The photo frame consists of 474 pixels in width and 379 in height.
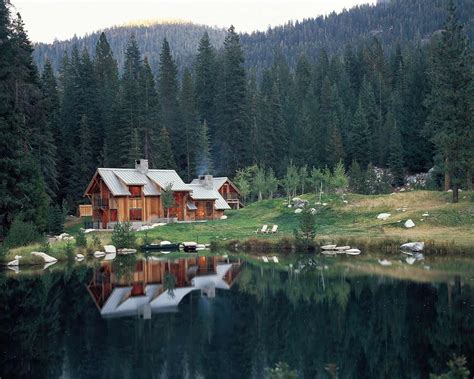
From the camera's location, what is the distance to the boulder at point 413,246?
38.2 metres

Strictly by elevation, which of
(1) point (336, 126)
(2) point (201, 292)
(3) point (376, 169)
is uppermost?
(1) point (336, 126)

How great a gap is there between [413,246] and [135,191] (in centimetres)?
2880

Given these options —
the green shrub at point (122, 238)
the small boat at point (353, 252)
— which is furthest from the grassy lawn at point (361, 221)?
the green shrub at point (122, 238)

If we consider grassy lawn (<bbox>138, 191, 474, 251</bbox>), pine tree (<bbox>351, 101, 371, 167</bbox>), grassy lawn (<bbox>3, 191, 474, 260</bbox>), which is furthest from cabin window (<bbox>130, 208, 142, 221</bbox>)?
pine tree (<bbox>351, 101, 371, 167</bbox>)

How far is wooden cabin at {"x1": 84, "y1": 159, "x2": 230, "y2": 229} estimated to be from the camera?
56656 millimetres

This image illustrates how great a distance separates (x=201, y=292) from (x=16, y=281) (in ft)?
32.1

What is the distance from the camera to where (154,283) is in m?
30.1

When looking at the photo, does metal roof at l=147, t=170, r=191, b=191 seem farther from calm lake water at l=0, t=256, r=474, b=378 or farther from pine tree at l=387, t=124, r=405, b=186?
pine tree at l=387, t=124, r=405, b=186

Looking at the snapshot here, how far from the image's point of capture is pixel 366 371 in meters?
15.4

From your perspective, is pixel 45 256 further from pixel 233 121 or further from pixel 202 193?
pixel 233 121

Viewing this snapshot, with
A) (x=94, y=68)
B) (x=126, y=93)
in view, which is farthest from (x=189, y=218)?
(x=94, y=68)

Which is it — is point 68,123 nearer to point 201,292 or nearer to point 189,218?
point 189,218

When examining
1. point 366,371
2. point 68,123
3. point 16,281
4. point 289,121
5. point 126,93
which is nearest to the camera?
point 366,371

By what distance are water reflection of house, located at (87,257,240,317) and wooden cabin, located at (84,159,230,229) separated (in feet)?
58.0
